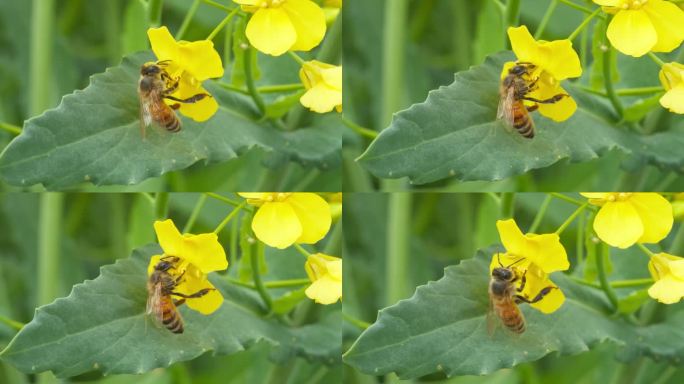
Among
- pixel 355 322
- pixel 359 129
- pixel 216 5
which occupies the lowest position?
pixel 355 322

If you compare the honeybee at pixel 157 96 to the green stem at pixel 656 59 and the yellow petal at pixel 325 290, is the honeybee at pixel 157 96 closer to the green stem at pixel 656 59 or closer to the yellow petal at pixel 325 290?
the yellow petal at pixel 325 290

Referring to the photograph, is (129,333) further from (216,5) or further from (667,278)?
(667,278)

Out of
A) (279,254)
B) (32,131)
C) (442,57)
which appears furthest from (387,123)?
(32,131)

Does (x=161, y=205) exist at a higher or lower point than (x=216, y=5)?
lower

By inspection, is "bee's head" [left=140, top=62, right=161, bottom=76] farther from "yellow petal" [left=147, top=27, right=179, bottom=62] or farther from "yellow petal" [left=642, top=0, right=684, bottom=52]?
"yellow petal" [left=642, top=0, right=684, bottom=52]

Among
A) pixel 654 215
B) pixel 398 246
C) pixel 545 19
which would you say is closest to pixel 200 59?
pixel 398 246

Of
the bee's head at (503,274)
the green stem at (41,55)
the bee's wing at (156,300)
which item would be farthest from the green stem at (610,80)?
the green stem at (41,55)

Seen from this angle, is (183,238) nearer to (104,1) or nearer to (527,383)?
(104,1)
